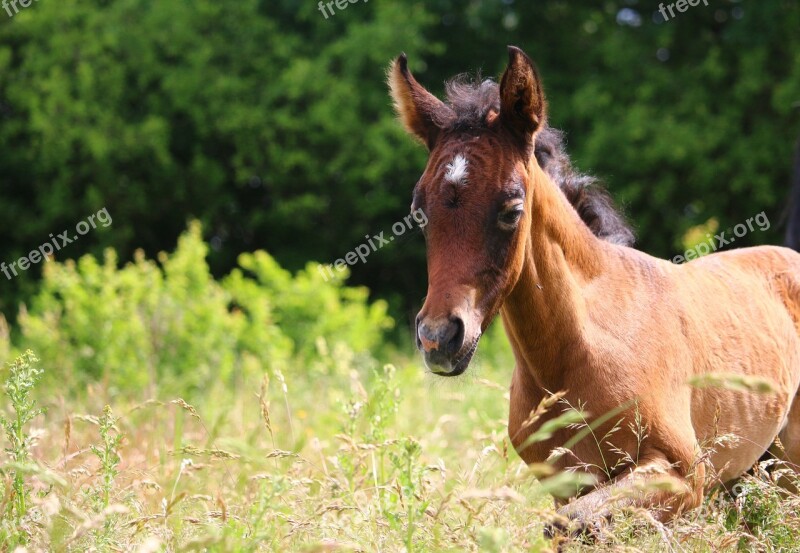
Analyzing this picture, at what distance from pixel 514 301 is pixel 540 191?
1.49 ft

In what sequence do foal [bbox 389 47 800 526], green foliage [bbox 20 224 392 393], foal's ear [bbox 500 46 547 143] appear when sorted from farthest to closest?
green foliage [bbox 20 224 392 393], foal's ear [bbox 500 46 547 143], foal [bbox 389 47 800 526]

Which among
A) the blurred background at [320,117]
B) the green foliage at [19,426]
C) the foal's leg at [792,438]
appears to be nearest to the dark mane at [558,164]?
the foal's leg at [792,438]

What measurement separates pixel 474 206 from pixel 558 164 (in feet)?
3.25

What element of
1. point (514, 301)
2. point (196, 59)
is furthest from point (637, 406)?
point (196, 59)

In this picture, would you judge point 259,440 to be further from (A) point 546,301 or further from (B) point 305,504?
(A) point 546,301

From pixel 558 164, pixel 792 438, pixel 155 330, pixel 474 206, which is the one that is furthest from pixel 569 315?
pixel 155 330

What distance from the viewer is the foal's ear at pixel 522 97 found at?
3508 millimetres

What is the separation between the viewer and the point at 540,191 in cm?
372

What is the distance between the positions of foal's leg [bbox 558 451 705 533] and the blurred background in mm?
12178

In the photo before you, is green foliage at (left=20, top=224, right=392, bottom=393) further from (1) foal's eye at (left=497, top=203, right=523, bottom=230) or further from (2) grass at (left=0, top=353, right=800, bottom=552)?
(1) foal's eye at (left=497, top=203, right=523, bottom=230)

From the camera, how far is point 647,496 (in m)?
3.40

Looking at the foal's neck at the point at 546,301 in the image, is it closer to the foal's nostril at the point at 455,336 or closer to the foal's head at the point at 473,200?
the foal's head at the point at 473,200

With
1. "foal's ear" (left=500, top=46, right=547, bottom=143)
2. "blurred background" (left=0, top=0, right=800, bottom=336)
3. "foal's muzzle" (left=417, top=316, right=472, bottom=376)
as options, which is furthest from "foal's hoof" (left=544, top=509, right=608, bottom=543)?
"blurred background" (left=0, top=0, right=800, bottom=336)

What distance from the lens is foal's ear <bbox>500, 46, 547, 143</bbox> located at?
3508 mm
